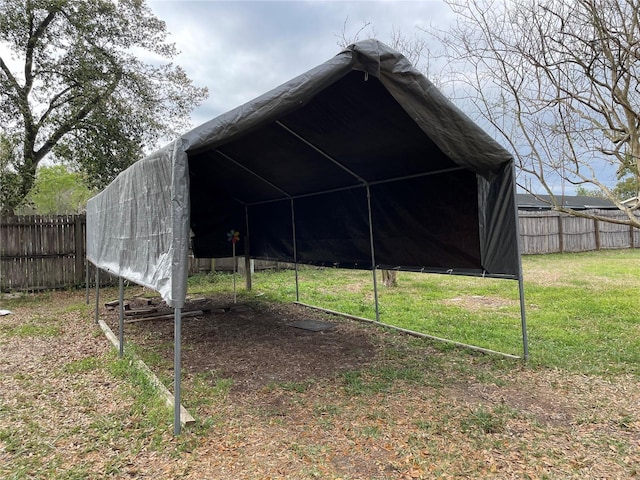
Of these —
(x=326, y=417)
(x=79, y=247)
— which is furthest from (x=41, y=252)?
(x=326, y=417)

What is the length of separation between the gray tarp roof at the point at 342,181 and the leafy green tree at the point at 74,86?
3.35 meters

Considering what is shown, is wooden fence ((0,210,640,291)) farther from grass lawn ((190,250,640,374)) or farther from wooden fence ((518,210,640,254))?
wooden fence ((518,210,640,254))

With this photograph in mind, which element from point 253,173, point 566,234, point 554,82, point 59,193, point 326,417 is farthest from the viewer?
point 59,193

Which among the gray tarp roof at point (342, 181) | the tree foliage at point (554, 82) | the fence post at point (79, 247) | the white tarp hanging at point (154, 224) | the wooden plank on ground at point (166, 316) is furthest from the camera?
the fence post at point (79, 247)

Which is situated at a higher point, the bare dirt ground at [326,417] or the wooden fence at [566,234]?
the wooden fence at [566,234]

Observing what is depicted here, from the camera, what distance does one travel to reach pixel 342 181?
577 centimetres

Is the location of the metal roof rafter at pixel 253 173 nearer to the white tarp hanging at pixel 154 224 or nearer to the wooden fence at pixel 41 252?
the white tarp hanging at pixel 154 224

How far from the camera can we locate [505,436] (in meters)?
2.51

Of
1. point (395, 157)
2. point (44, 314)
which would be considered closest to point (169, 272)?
point (395, 157)

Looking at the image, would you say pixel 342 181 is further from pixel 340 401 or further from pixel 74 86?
pixel 74 86

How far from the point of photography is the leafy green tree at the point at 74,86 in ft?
28.3

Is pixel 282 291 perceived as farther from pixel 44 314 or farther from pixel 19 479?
pixel 19 479

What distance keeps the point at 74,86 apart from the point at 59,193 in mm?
17504

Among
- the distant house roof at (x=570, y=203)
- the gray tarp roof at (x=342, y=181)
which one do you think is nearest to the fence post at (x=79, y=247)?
the gray tarp roof at (x=342, y=181)
